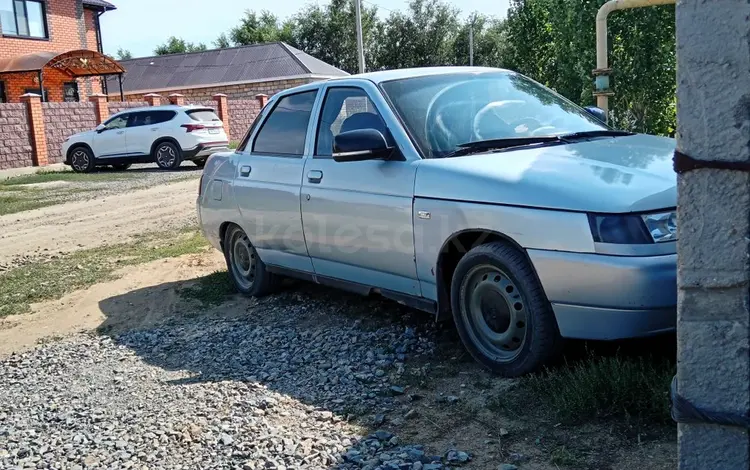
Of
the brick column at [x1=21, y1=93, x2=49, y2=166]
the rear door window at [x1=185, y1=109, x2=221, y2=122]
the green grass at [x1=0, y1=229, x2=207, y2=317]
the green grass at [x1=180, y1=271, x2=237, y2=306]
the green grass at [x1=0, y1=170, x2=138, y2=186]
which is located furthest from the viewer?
the brick column at [x1=21, y1=93, x2=49, y2=166]

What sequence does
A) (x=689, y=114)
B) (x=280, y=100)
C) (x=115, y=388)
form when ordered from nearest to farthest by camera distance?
(x=689, y=114), (x=115, y=388), (x=280, y=100)

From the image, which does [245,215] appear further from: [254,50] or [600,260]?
[254,50]

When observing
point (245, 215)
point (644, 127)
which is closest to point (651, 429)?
point (245, 215)

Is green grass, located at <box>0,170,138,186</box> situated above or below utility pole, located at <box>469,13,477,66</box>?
below

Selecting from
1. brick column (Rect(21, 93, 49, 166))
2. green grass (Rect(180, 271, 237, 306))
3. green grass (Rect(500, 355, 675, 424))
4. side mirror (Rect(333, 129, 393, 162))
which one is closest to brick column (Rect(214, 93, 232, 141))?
brick column (Rect(21, 93, 49, 166))

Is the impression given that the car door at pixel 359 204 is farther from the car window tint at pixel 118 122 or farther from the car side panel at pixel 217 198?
the car window tint at pixel 118 122

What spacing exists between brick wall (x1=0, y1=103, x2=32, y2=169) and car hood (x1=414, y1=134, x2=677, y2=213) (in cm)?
2155

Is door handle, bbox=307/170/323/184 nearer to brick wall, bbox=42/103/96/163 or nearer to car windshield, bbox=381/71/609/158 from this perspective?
car windshield, bbox=381/71/609/158

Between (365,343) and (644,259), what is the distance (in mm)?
2154

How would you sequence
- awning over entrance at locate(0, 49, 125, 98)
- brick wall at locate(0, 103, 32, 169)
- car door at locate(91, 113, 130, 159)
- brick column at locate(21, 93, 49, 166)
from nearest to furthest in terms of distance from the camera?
car door at locate(91, 113, 130, 159) < brick wall at locate(0, 103, 32, 169) < brick column at locate(21, 93, 49, 166) < awning over entrance at locate(0, 49, 125, 98)

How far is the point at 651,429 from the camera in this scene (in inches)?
144

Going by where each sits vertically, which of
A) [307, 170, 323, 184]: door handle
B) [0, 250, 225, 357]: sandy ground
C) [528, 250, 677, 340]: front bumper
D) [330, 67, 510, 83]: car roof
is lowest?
[0, 250, 225, 357]: sandy ground

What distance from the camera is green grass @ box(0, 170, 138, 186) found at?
66.7ft

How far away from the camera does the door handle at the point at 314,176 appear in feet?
18.8
